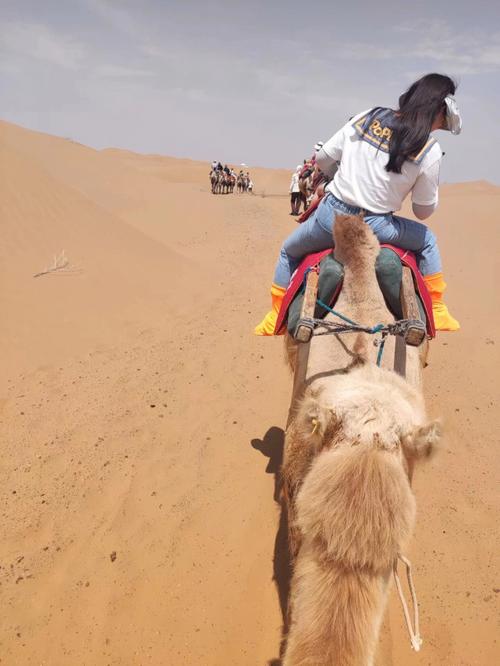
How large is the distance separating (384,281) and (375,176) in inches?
25.8

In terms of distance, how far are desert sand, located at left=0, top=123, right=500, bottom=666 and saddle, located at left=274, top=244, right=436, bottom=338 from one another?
98 centimetres

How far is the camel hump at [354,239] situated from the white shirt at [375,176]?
0.19m

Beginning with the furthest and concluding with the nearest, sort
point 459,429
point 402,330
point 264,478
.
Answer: point 459,429 → point 264,478 → point 402,330

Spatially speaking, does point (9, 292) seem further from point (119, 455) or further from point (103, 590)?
point (103, 590)

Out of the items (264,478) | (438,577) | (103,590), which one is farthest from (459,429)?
(103,590)

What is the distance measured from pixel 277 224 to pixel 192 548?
44.8 ft

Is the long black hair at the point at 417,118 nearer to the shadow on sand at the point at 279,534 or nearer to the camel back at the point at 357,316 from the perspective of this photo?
the camel back at the point at 357,316

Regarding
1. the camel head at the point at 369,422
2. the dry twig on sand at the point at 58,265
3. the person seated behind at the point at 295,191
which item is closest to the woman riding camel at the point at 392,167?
the camel head at the point at 369,422

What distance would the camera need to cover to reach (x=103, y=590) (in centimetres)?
334

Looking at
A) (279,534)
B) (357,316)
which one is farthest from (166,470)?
A: (357,316)

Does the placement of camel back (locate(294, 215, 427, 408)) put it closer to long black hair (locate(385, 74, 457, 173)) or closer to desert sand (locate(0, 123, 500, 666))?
long black hair (locate(385, 74, 457, 173))

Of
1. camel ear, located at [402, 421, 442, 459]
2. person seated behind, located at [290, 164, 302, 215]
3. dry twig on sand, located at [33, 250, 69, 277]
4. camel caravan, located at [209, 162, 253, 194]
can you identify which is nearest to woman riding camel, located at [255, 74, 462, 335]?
camel ear, located at [402, 421, 442, 459]

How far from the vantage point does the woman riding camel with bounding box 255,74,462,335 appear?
2738 mm

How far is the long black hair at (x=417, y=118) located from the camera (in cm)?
271
